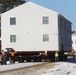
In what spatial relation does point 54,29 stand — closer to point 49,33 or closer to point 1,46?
point 49,33

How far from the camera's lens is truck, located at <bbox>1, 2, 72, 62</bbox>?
43875mm

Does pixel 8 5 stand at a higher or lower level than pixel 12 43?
higher

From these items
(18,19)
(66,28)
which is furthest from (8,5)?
(18,19)

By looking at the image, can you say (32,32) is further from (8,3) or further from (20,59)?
(8,3)

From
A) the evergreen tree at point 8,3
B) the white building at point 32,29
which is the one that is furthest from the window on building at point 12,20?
the evergreen tree at point 8,3

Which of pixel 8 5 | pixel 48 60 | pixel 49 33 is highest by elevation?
pixel 8 5

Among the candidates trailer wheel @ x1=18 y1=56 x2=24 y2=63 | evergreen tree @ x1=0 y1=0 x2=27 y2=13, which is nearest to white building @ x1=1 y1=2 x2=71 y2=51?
trailer wheel @ x1=18 y1=56 x2=24 y2=63

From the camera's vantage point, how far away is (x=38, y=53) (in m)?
44.2

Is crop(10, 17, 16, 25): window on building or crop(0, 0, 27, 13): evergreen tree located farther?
crop(0, 0, 27, 13): evergreen tree

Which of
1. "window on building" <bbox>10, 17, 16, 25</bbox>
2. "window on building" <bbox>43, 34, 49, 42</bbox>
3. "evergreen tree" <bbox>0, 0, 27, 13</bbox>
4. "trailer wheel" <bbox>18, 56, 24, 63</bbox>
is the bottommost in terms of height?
"trailer wheel" <bbox>18, 56, 24, 63</bbox>

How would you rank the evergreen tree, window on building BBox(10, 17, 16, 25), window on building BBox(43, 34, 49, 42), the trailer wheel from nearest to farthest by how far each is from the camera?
window on building BBox(43, 34, 49, 42)
window on building BBox(10, 17, 16, 25)
the trailer wheel
the evergreen tree

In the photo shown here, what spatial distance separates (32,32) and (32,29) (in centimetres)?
38

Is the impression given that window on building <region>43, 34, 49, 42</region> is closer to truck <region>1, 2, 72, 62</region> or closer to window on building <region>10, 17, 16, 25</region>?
truck <region>1, 2, 72, 62</region>

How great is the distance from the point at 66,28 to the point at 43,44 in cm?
937
